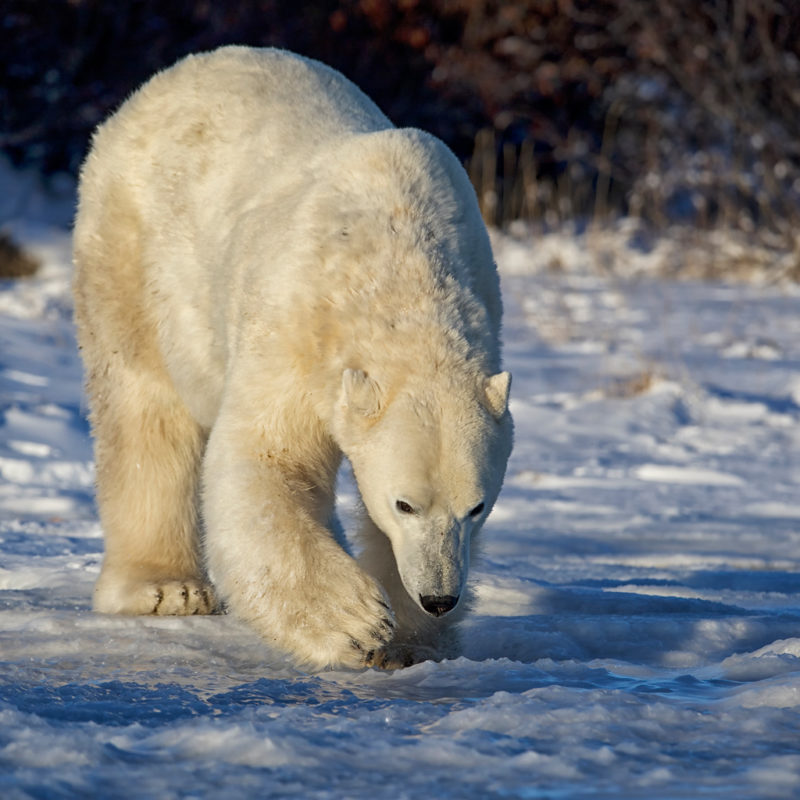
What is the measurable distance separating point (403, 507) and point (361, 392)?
11.1 inches

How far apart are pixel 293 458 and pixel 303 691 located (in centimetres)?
68

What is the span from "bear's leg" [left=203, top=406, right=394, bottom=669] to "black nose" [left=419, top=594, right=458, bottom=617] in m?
0.19

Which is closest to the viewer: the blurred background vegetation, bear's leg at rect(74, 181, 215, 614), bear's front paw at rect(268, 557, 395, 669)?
bear's front paw at rect(268, 557, 395, 669)

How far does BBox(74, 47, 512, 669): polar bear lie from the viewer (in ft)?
10.5

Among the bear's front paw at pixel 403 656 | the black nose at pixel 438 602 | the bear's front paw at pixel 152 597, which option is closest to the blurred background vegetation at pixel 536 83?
the bear's front paw at pixel 152 597

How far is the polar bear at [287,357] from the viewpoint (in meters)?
3.20

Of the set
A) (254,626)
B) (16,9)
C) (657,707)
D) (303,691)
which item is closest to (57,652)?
(254,626)

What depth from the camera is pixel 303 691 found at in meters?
2.95

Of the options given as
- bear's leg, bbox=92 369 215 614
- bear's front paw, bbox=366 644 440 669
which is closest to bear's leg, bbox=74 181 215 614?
bear's leg, bbox=92 369 215 614

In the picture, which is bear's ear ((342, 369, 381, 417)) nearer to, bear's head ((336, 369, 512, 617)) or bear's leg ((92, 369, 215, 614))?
bear's head ((336, 369, 512, 617))

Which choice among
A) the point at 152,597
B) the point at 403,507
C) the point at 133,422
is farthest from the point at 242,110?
the point at 403,507

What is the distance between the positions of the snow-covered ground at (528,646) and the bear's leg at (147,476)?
0.26 meters

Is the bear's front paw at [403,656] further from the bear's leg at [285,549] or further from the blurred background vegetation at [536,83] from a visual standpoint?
the blurred background vegetation at [536,83]

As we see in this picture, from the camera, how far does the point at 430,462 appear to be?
3098 millimetres
